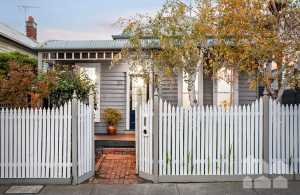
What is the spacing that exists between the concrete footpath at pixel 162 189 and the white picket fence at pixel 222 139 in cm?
31

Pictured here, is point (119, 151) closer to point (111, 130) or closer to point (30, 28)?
point (111, 130)

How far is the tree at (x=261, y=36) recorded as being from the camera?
7.58 m

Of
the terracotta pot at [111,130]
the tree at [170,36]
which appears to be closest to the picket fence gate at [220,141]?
the tree at [170,36]

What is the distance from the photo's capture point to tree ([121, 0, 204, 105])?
8.83 m

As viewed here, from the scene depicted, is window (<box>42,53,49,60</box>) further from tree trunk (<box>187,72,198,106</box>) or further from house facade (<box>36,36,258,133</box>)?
tree trunk (<box>187,72,198,106</box>)

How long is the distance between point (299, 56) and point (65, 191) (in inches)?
226

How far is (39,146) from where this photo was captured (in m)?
6.64

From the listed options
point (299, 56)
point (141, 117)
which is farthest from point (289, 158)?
point (141, 117)

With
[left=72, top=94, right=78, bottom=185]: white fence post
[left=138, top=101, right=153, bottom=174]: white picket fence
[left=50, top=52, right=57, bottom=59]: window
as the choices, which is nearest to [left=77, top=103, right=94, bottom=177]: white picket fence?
[left=72, top=94, right=78, bottom=185]: white fence post

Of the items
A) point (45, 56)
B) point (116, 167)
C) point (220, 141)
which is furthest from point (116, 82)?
point (220, 141)

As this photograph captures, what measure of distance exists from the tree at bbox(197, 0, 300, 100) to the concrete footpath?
8.37 feet

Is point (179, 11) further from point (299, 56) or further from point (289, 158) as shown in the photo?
point (289, 158)

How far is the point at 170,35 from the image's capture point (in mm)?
9062

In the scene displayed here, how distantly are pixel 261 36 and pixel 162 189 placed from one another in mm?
4048
